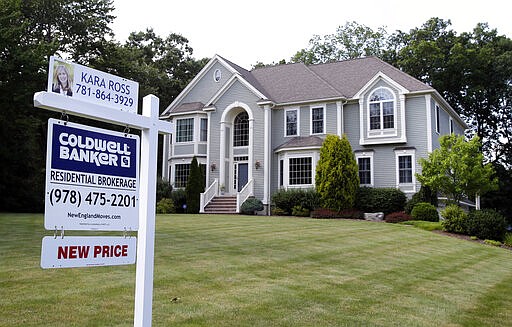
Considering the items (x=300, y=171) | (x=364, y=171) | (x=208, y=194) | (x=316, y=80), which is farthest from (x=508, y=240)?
(x=208, y=194)

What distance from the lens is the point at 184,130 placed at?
96.1ft

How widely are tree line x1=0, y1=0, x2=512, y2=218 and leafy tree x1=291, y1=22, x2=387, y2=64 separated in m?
0.09

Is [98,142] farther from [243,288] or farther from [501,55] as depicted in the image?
[501,55]

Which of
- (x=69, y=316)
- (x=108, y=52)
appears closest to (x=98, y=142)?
(x=69, y=316)

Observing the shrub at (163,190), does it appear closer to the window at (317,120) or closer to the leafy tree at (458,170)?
the window at (317,120)

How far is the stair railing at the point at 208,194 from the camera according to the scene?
85.4 feet

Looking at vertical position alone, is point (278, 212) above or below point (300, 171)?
below

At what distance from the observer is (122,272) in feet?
24.7

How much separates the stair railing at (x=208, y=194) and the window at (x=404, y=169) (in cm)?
994

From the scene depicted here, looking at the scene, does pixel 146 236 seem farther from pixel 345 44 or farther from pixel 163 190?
pixel 345 44

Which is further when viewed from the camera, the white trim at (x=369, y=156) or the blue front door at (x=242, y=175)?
the blue front door at (x=242, y=175)

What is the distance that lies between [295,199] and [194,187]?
5722 mm

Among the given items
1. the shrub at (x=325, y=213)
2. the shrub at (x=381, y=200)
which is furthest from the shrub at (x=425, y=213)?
the shrub at (x=325, y=213)

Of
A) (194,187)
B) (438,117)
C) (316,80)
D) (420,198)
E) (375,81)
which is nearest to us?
(420,198)
